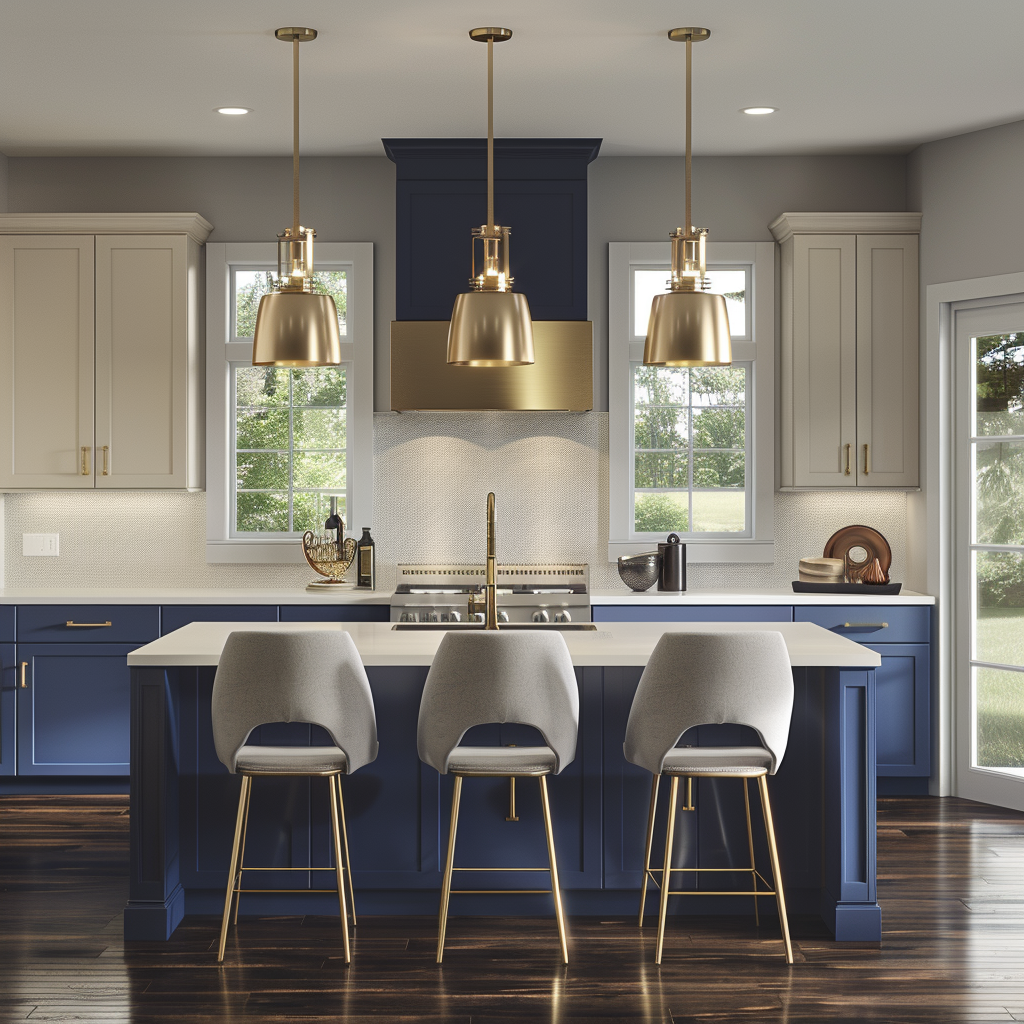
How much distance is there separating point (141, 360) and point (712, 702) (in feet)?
10.8

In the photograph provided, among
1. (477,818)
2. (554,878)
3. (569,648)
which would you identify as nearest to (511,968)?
(554,878)

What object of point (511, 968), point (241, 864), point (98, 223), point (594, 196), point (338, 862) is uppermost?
point (594, 196)

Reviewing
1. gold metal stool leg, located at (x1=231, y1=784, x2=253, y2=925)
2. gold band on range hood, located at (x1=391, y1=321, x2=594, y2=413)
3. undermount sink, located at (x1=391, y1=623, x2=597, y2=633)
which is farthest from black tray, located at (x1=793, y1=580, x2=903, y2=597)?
gold metal stool leg, located at (x1=231, y1=784, x2=253, y2=925)

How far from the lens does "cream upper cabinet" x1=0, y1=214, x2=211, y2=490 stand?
16.2ft

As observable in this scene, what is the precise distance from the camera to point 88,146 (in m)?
4.99

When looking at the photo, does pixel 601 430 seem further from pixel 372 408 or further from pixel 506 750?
pixel 506 750

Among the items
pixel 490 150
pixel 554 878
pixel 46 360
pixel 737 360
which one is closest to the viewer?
pixel 554 878

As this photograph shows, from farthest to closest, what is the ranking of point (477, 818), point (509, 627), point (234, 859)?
point (509, 627) → point (477, 818) → point (234, 859)

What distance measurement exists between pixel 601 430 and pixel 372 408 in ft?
3.63

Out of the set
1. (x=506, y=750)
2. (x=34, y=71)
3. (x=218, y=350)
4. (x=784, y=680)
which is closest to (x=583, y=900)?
(x=506, y=750)

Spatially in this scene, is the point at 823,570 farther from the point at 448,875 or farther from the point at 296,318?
the point at 296,318

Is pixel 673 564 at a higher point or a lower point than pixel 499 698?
higher

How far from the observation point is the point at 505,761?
9.64ft

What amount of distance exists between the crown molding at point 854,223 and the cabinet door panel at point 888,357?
0.11 feet
